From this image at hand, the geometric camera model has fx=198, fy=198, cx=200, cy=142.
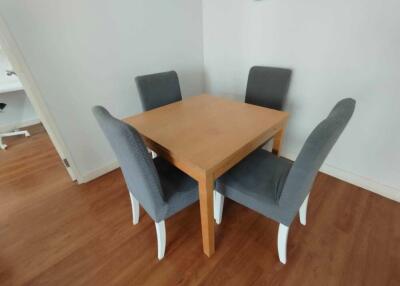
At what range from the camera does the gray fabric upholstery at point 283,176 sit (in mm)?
782

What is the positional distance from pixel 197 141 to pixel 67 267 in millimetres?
1189

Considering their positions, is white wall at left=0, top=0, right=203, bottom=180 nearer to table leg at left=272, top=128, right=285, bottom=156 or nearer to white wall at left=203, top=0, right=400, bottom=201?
white wall at left=203, top=0, right=400, bottom=201

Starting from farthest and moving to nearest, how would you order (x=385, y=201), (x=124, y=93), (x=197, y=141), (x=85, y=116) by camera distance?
(x=124, y=93)
(x=85, y=116)
(x=385, y=201)
(x=197, y=141)

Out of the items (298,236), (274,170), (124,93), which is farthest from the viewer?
(124,93)

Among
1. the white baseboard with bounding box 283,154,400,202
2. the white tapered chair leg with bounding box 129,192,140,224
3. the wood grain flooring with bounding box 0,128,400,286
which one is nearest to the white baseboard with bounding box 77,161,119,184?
the wood grain flooring with bounding box 0,128,400,286

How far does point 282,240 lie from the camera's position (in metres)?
1.16

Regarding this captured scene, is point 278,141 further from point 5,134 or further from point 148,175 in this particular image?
point 5,134

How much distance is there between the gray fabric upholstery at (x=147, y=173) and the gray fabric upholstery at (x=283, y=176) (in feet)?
0.84

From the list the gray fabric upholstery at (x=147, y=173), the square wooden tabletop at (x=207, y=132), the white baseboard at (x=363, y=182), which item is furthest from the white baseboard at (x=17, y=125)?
the white baseboard at (x=363, y=182)

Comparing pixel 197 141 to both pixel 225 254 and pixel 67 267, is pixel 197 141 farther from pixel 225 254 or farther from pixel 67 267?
pixel 67 267

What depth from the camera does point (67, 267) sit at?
4.21 feet

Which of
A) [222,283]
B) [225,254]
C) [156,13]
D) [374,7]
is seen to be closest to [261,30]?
[374,7]

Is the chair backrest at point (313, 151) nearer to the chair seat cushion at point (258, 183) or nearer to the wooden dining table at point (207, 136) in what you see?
the chair seat cushion at point (258, 183)

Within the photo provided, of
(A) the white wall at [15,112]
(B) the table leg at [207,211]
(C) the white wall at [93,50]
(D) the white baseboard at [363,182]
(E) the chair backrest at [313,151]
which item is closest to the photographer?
(E) the chair backrest at [313,151]
